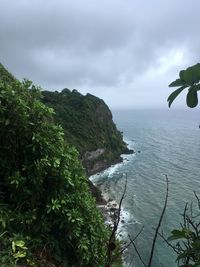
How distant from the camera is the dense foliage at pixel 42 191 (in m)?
6.63

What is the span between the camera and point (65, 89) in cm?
8606

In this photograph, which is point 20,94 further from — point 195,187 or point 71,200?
point 195,187

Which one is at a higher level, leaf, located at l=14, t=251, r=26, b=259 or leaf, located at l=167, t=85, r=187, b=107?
leaf, located at l=167, t=85, r=187, b=107

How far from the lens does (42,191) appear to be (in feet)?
22.6

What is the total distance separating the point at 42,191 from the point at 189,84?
→ 18.2ft

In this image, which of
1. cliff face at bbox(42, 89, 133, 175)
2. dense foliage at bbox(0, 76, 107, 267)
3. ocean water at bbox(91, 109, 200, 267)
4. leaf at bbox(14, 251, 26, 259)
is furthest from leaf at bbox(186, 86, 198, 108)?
cliff face at bbox(42, 89, 133, 175)

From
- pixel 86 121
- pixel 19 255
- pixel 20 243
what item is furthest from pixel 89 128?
pixel 19 255

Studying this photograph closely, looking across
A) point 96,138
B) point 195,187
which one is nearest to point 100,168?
point 96,138

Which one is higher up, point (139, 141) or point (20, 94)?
point (20, 94)

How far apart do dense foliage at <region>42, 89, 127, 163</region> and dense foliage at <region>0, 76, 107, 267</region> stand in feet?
162

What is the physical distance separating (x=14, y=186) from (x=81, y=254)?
171 cm

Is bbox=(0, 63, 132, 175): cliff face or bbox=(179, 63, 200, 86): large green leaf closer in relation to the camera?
bbox=(179, 63, 200, 86): large green leaf

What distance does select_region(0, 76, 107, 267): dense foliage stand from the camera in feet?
21.7

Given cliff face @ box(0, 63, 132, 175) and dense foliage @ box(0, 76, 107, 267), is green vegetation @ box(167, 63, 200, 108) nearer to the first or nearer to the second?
dense foliage @ box(0, 76, 107, 267)
